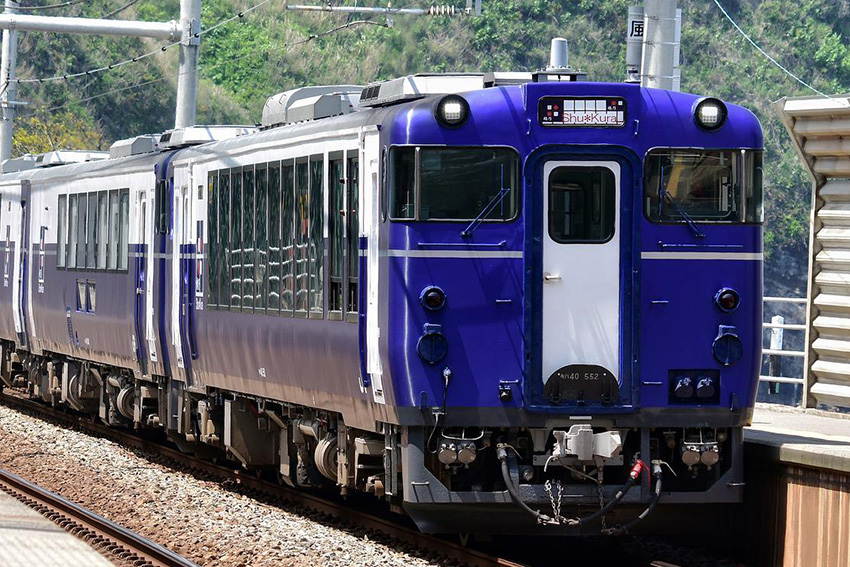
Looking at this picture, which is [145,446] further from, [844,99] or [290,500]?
[844,99]

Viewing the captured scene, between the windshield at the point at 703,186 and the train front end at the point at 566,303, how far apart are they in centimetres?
1

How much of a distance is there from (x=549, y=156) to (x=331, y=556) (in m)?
3.08

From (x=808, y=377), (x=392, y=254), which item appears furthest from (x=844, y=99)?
(x=392, y=254)

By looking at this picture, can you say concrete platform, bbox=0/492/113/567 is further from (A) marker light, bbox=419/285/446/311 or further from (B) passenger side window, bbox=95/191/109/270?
(B) passenger side window, bbox=95/191/109/270

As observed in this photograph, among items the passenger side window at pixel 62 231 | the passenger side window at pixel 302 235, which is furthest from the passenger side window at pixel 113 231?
the passenger side window at pixel 302 235

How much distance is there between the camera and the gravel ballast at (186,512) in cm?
1184

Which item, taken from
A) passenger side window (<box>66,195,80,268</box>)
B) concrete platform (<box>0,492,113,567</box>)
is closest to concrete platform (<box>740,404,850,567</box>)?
concrete platform (<box>0,492,113,567</box>)

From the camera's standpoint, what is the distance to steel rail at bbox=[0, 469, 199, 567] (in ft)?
39.2

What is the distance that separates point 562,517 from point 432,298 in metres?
1.62

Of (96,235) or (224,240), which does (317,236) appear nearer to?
(224,240)

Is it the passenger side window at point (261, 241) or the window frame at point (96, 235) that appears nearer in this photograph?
the passenger side window at point (261, 241)

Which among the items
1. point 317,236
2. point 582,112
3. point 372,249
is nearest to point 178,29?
point 317,236

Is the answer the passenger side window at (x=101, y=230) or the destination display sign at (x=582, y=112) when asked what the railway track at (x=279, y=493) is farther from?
the destination display sign at (x=582, y=112)

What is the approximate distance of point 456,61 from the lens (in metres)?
60.8
